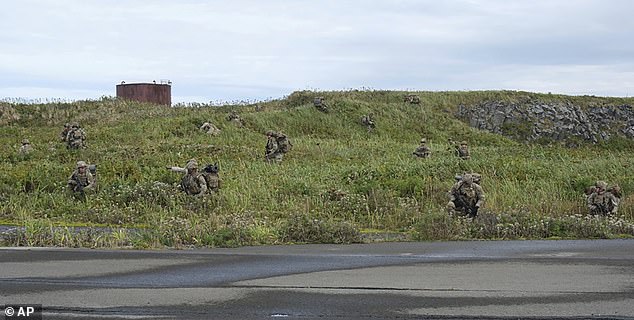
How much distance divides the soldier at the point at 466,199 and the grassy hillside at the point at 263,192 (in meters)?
0.27

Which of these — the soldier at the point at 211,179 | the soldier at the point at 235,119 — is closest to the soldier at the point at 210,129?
the soldier at the point at 235,119

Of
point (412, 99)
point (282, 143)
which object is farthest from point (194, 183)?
point (412, 99)

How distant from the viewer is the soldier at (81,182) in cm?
1790

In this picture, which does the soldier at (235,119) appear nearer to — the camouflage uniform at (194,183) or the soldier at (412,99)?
the soldier at (412,99)

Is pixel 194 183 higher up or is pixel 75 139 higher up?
pixel 75 139

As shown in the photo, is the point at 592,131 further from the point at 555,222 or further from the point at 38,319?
the point at 38,319

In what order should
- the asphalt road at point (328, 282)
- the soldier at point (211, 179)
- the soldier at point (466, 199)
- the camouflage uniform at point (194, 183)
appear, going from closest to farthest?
the asphalt road at point (328, 282) < the soldier at point (466, 199) < the camouflage uniform at point (194, 183) < the soldier at point (211, 179)

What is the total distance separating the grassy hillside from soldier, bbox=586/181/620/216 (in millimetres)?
435

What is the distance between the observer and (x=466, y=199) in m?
14.8

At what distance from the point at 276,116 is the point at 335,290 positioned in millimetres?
35612

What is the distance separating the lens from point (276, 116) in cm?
4350

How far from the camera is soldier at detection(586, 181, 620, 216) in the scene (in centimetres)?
1580

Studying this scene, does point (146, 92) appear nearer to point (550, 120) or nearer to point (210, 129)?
point (210, 129)

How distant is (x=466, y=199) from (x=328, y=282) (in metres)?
6.69
